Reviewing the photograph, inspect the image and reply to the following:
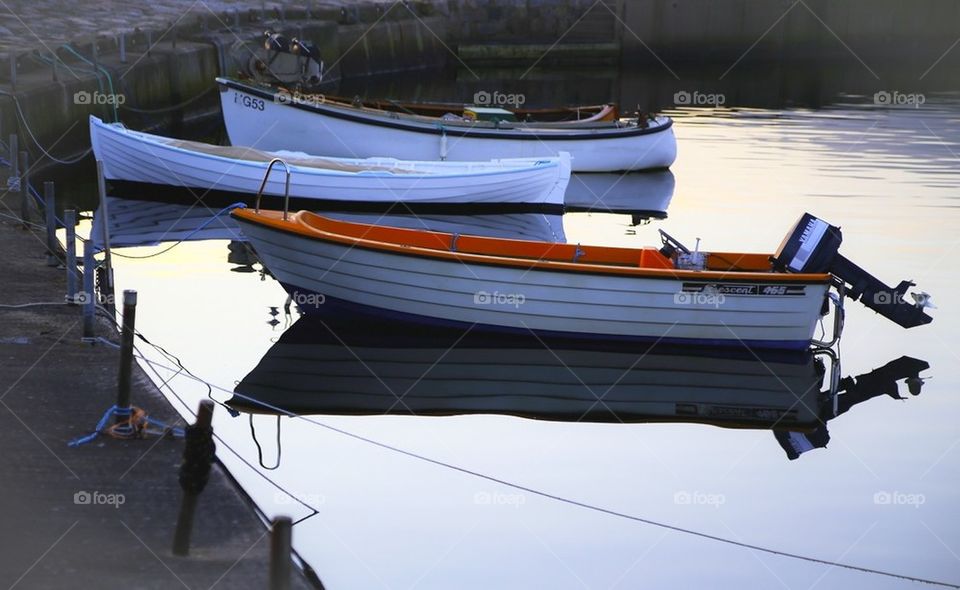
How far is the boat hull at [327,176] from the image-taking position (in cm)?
1941

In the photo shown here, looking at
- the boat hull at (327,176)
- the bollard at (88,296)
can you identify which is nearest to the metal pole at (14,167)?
the boat hull at (327,176)

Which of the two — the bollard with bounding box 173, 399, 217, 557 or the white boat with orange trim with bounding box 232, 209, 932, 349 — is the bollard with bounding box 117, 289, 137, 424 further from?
the white boat with orange trim with bounding box 232, 209, 932, 349

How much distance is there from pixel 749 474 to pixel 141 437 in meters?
4.79

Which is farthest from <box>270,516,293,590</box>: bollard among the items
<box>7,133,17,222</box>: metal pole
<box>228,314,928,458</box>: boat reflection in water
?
<box>7,133,17,222</box>: metal pole

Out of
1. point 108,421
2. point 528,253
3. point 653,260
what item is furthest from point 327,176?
point 108,421

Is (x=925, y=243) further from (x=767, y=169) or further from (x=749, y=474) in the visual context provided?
(x=749, y=474)

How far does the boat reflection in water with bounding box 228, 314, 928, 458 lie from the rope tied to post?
4501 mm

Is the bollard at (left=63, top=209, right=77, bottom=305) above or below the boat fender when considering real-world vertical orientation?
above

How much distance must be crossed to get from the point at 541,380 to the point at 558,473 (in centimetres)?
239

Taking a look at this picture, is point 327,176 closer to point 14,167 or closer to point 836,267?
point 14,167

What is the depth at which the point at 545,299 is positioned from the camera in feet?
42.7

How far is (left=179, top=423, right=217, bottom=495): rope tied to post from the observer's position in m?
6.51

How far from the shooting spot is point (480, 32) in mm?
48094

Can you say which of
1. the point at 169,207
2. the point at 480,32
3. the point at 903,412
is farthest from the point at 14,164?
the point at 480,32
